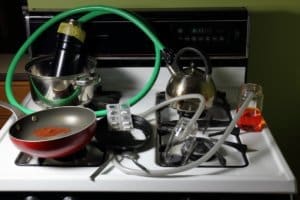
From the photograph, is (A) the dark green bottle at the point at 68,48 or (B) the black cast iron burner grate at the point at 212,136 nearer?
(B) the black cast iron burner grate at the point at 212,136

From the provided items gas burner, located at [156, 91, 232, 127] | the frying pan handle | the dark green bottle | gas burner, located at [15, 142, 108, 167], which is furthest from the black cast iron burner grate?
the frying pan handle

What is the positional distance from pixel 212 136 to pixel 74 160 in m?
0.39

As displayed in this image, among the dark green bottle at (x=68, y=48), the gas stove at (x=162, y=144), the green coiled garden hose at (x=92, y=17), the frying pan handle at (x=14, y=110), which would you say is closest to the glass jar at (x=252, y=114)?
the gas stove at (x=162, y=144)

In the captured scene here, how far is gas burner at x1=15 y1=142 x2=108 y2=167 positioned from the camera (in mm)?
1176

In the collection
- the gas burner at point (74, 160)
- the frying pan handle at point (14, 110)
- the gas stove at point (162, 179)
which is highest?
the frying pan handle at point (14, 110)

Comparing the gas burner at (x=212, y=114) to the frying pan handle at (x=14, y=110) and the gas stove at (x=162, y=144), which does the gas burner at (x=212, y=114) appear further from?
the frying pan handle at (x=14, y=110)

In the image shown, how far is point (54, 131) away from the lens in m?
1.28

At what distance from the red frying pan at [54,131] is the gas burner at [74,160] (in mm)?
27

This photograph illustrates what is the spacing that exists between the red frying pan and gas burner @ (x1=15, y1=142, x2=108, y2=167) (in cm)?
3

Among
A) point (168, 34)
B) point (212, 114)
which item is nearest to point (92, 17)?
point (168, 34)

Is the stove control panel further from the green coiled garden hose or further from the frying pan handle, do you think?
the frying pan handle

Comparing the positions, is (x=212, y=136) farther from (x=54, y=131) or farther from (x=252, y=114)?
(x=54, y=131)

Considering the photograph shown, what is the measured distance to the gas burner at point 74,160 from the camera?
46.3 inches
